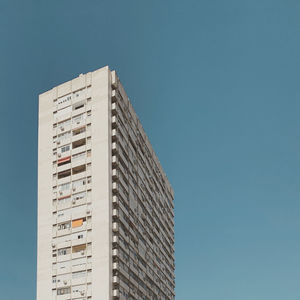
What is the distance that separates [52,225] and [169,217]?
30799 millimetres

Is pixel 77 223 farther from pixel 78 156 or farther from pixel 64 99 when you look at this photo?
pixel 64 99

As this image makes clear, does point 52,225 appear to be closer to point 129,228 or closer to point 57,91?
point 129,228

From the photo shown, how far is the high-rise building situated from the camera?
5262 centimetres

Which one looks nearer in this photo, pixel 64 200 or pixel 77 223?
pixel 77 223

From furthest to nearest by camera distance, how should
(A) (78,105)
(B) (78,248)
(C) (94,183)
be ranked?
(A) (78,105) < (C) (94,183) < (B) (78,248)

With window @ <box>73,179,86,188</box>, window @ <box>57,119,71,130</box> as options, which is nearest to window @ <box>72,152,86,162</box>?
window @ <box>73,179,86,188</box>

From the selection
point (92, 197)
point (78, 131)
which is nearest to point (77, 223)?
point (92, 197)

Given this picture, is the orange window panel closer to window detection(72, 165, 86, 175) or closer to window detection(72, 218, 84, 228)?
window detection(72, 218, 84, 228)

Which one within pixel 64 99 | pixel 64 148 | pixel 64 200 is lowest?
pixel 64 200

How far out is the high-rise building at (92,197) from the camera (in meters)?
52.6

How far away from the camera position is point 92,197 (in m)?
55.2

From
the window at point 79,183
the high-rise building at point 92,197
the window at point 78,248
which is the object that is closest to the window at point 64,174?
the high-rise building at point 92,197

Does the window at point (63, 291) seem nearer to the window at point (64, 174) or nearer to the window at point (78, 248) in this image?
the window at point (78, 248)

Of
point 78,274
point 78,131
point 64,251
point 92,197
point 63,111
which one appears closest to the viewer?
point 78,274
